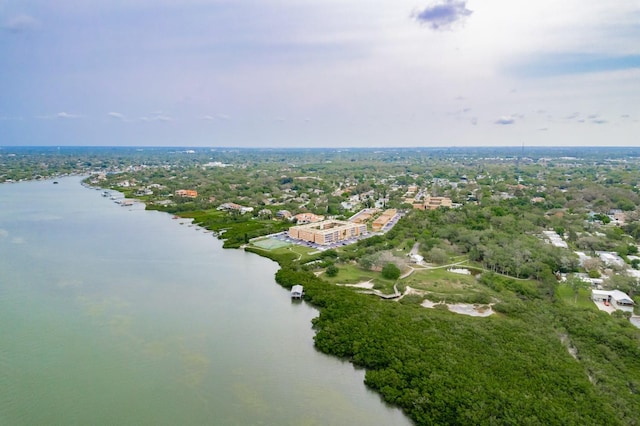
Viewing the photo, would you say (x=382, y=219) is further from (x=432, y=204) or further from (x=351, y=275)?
(x=351, y=275)

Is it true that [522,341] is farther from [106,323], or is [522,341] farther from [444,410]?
[106,323]

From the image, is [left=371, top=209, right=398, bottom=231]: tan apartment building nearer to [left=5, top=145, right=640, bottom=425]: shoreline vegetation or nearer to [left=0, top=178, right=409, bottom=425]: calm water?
[left=5, top=145, right=640, bottom=425]: shoreline vegetation

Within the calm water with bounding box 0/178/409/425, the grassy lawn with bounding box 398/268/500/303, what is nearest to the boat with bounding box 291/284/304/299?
the calm water with bounding box 0/178/409/425

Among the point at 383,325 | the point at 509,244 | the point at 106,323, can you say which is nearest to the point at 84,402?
the point at 106,323

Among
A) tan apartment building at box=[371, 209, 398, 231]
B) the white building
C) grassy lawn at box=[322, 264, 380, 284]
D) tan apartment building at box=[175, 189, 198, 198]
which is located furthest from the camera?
tan apartment building at box=[175, 189, 198, 198]

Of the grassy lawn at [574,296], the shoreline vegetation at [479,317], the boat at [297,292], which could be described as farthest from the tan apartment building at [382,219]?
the grassy lawn at [574,296]

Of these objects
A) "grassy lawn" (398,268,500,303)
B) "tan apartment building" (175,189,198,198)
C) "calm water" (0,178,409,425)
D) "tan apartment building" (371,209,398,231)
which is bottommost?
"calm water" (0,178,409,425)

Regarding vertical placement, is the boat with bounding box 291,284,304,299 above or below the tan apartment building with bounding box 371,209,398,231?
below
